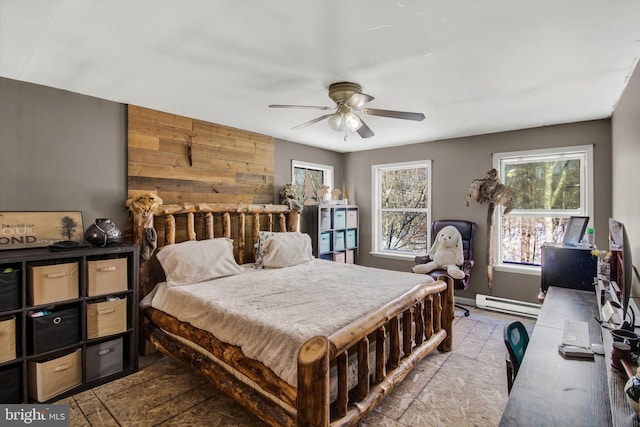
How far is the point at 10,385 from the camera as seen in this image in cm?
213

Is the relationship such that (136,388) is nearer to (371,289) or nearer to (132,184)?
(132,184)

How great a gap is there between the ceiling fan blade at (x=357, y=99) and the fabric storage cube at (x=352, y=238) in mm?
3021

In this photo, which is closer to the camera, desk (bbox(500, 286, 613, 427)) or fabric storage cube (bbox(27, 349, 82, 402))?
desk (bbox(500, 286, 613, 427))

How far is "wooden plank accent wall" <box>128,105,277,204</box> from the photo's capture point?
3.14m

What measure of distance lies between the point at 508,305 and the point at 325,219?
8.88 feet

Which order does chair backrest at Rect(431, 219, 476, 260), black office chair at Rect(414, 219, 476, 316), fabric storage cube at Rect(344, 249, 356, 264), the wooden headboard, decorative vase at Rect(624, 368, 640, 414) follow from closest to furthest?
1. decorative vase at Rect(624, 368, 640, 414)
2. the wooden headboard
3. black office chair at Rect(414, 219, 476, 316)
4. chair backrest at Rect(431, 219, 476, 260)
5. fabric storage cube at Rect(344, 249, 356, 264)

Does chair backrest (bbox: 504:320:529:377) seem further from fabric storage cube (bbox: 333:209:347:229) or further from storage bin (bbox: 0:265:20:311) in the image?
fabric storage cube (bbox: 333:209:347:229)

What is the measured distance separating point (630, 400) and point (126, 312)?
3116 millimetres

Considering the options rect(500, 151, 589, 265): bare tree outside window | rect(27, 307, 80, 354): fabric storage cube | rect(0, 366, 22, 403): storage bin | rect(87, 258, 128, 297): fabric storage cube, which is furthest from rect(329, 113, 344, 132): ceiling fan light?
rect(0, 366, 22, 403): storage bin

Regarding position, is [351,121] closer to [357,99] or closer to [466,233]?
[357,99]

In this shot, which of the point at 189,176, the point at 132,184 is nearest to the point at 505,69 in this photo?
the point at 189,176

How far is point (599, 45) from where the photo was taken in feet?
6.31

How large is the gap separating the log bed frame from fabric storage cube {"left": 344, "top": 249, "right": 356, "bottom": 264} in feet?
7.31

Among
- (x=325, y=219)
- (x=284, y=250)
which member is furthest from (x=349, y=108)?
(x=325, y=219)
